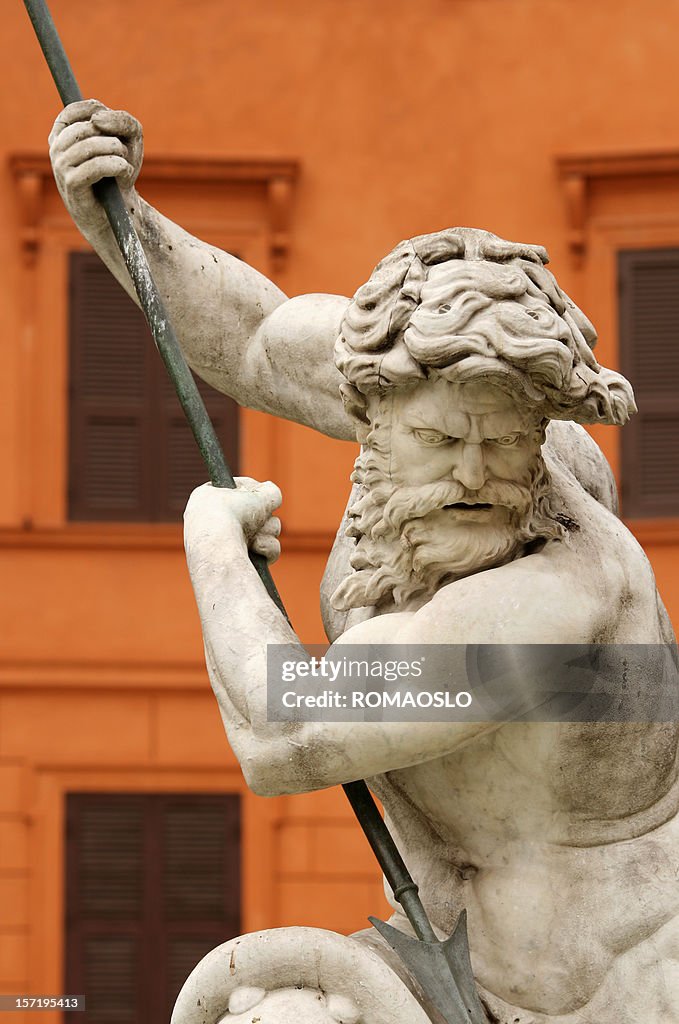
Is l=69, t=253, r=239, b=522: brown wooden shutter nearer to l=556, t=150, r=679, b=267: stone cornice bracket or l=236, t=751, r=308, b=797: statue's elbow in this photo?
l=556, t=150, r=679, b=267: stone cornice bracket

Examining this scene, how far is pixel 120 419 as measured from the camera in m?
18.4

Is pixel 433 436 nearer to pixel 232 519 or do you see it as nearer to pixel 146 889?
pixel 232 519

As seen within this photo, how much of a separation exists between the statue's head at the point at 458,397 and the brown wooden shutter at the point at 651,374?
45.3ft

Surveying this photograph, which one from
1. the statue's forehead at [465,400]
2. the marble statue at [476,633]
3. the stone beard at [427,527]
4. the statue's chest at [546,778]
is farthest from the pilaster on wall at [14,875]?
the statue's forehead at [465,400]

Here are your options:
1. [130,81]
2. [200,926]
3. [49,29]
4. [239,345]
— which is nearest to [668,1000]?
[239,345]

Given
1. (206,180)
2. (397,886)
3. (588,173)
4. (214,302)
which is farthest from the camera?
(206,180)

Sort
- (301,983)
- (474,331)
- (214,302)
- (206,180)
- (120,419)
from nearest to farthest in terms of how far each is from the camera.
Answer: (474,331) → (301,983) → (214,302) → (206,180) → (120,419)

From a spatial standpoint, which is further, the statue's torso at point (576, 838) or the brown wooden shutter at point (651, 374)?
the brown wooden shutter at point (651, 374)

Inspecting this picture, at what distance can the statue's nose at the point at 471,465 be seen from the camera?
409 centimetres

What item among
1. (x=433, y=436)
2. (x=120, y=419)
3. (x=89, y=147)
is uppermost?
(x=120, y=419)

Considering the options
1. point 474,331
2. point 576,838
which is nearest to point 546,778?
point 576,838

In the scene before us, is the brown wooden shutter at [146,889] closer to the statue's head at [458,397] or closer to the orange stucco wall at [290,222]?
the orange stucco wall at [290,222]

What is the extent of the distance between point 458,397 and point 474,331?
94 mm

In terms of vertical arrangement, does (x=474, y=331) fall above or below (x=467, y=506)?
above
